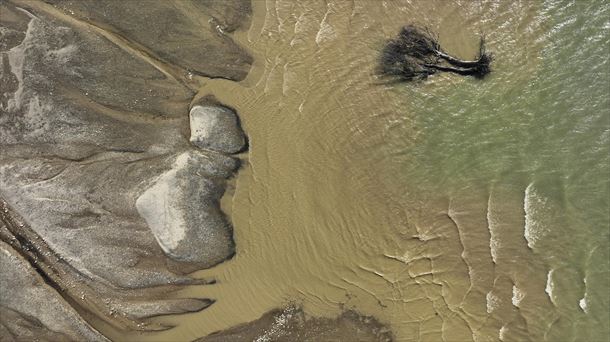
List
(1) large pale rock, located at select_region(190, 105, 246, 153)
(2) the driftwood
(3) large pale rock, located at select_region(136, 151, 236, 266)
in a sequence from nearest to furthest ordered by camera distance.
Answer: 1. (3) large pale rock, located at select_region(136, 151, 236, 266)
2. (1) large pale rock, located at select_region(190, 105, 246, 153)
3. (2) the driftwood

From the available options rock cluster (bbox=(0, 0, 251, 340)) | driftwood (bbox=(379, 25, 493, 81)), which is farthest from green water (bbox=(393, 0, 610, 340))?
rock cluster (bbox=(0, 0, 251, 340))

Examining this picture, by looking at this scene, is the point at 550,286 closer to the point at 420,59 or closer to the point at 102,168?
the point at 420,59

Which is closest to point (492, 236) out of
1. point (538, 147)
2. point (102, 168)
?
point (538, 147)

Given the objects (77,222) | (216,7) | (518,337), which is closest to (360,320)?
(518,337)

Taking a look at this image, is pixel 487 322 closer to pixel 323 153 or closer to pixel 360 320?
pixel 360 320

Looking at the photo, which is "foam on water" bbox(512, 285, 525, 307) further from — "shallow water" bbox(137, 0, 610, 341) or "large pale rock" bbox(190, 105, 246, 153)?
"large pale rock" bbox(190, 105, 246, 153)

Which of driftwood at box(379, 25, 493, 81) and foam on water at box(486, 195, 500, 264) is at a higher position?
driftwood at box(379, 25, 493, 81)
